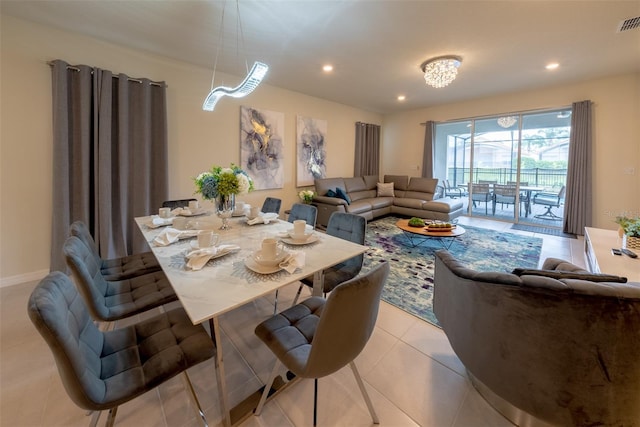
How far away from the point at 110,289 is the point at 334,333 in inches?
60.7

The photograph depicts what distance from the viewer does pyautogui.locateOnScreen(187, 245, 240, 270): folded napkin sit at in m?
1.26

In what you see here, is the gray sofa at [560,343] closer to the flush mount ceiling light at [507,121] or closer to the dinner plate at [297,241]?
the dinner plate at [297,241]

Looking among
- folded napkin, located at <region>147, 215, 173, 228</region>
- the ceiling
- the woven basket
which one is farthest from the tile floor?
the ceiling

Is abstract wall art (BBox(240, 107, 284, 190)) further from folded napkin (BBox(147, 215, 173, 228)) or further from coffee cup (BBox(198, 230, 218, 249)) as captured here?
coffee cup (BBox(198, 230, 218, 249))

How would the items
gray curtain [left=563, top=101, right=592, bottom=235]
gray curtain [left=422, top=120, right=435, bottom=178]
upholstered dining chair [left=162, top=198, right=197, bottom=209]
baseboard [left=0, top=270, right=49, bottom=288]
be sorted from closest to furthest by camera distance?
1. baseboard [left=0, top=270, right=49, bottom=288]
2. upholstered dining chair [left=162, top=198, right=197, bottom=209]
3. gray curtain [left=563, top=101, right=592, bottom=235]
4. gray curtain [left=422, top=120, right=435, bottom=178]

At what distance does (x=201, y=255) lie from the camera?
1.30m

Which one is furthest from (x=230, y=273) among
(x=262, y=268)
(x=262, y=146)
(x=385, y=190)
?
(x=385, y=190)

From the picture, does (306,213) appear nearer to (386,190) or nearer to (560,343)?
(560,343)

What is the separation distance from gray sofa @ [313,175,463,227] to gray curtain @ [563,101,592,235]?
1773mm

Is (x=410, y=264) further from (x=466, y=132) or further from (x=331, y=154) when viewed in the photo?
(x=466, y=132)

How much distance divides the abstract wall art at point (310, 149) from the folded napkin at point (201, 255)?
386 centimetres

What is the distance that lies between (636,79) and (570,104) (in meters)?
0.75

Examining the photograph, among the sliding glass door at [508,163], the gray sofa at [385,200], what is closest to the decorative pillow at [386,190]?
the gray sofa at [385,200]

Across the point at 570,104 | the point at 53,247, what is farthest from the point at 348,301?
the point at 570,104
